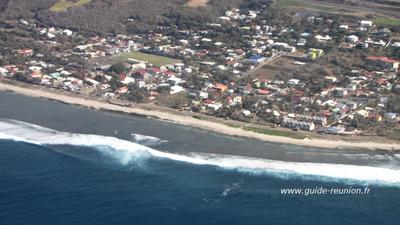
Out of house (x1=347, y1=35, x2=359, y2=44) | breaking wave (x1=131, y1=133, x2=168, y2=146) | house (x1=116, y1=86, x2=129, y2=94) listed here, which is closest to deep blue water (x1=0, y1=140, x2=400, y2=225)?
breaking wave (x1=131, y1=133, x2=168, y2=146)

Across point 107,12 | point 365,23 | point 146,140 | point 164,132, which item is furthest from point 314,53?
point 107,12

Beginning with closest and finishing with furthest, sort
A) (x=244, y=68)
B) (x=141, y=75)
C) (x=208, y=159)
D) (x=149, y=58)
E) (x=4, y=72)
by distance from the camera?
(x=208, y=159) → (x=141, y=75) → (x=244, y=68) → (x=4, y=72) → (x=149, y=58)

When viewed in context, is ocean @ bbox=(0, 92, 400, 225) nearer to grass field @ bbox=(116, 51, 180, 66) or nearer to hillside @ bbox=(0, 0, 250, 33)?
grass field @ bbox=(116, 51, 180, 66)

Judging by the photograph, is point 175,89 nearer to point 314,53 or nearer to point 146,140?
point 146,140

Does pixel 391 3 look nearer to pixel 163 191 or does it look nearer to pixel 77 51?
pixel 77 51

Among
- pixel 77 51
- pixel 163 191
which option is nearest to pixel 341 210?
pixel 163 191

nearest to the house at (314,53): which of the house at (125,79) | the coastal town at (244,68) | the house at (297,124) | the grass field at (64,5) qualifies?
the coastal town at (244,68)
